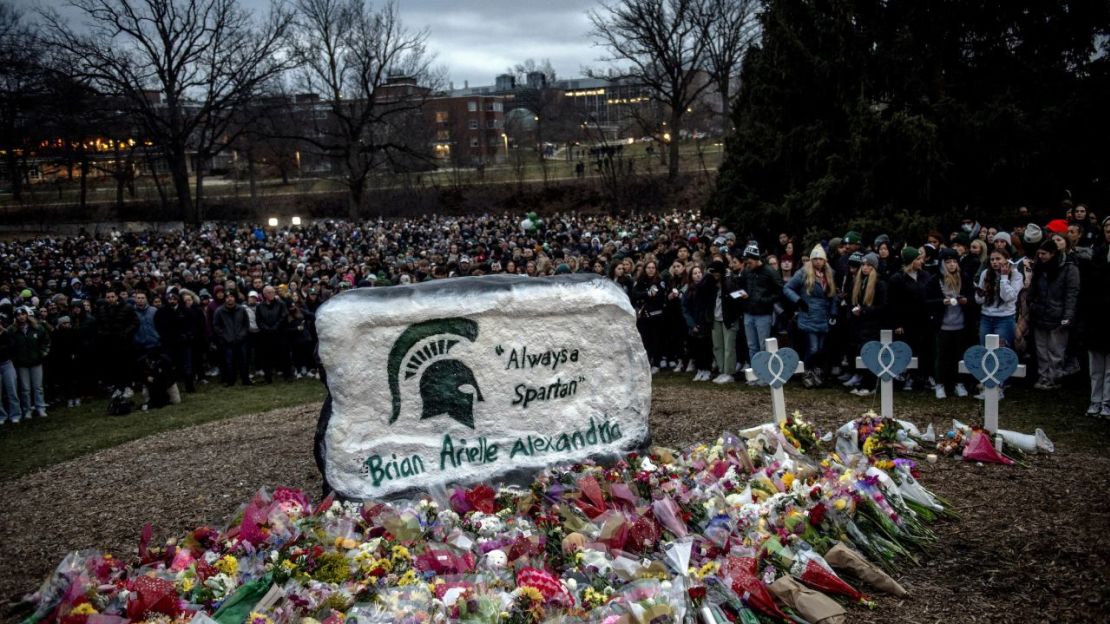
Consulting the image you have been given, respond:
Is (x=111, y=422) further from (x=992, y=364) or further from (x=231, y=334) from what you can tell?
(x=992, y=364)

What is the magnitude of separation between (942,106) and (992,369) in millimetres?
8136

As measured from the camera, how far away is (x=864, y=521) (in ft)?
17.0

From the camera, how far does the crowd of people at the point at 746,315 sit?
8.65 metres

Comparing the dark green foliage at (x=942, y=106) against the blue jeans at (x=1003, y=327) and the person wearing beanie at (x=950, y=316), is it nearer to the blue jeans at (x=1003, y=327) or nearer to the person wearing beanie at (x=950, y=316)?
the person wearing beanie at (x=950, y=316)

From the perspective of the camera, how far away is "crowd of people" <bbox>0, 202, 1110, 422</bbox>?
340 inches

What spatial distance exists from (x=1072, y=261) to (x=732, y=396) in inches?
159

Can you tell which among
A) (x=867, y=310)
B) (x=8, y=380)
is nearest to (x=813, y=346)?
(x=867, y=310)

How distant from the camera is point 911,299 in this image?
29.3 ft

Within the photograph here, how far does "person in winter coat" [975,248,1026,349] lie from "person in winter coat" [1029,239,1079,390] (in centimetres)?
20

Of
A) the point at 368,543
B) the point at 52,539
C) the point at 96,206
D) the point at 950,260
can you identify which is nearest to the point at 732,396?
the point at 950,260

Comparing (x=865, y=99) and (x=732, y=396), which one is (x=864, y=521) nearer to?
(x=732, y=396)

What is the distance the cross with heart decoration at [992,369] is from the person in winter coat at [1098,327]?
1441 millimetres

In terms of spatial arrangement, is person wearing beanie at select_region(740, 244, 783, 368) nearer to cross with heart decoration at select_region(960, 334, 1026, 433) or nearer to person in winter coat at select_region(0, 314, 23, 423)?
cross with heart decoration at select_region(960, 334, 1026, 433)

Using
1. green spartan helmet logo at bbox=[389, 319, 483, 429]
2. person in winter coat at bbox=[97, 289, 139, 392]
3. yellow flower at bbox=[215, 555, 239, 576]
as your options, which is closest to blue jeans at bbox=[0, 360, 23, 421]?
person in winter coat at bbox=[97, 289, 139, 392]
